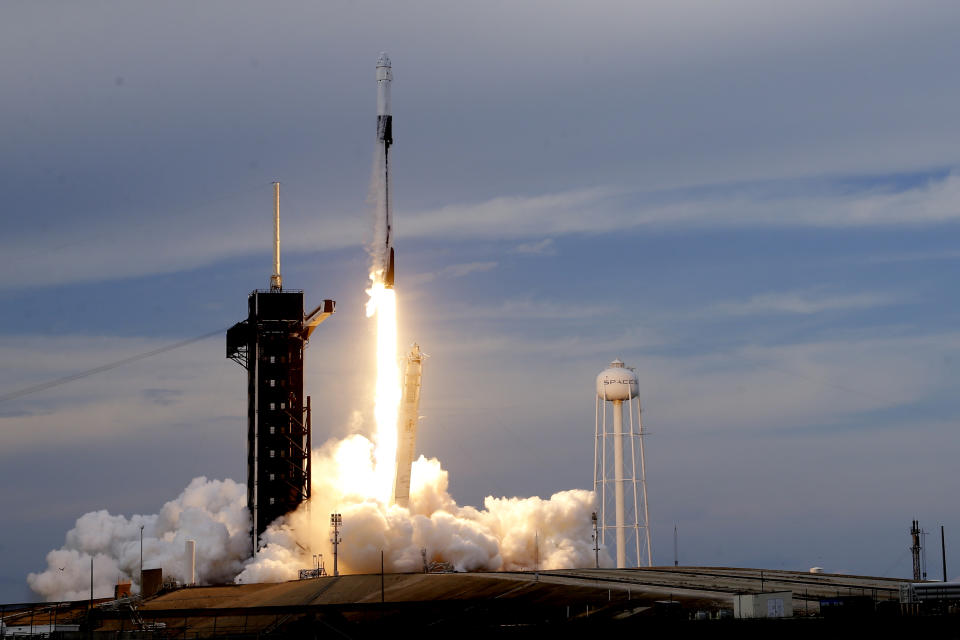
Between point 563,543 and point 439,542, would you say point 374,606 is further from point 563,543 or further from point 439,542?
point 563,543

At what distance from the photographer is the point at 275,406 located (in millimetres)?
165125

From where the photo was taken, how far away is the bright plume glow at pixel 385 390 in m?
154

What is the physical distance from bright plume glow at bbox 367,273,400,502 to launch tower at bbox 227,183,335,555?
8221 mm

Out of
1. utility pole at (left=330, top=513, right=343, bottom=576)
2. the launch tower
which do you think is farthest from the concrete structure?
the launch tower

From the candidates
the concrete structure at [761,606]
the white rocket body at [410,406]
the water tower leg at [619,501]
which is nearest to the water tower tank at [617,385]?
the water tower leg at [619,501]

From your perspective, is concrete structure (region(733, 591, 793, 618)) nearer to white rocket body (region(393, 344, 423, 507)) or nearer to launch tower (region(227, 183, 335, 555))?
white rocket body (region(393, 344, 423, 507))

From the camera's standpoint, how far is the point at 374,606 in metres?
125

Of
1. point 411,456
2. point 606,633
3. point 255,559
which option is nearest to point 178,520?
point 255,559

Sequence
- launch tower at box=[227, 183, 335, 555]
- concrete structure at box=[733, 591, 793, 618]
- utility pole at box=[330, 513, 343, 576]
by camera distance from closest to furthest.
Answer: concrete structure at box=[733, 591, 793, 618], utility pole at box=[330, 513, 343, 576], launch tower at box=[227, 183, 335, 555]

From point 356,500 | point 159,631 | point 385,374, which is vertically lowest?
point 159,631

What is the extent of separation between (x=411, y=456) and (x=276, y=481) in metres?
16.2

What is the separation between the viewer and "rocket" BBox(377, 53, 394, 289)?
148m

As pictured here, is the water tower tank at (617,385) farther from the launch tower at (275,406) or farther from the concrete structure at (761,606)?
the concrete structure at (761,606)

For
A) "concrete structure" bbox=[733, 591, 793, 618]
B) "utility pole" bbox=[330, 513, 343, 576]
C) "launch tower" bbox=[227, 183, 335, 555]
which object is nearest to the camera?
"concrete structure" bbox=[733, 591, 793, 618]
